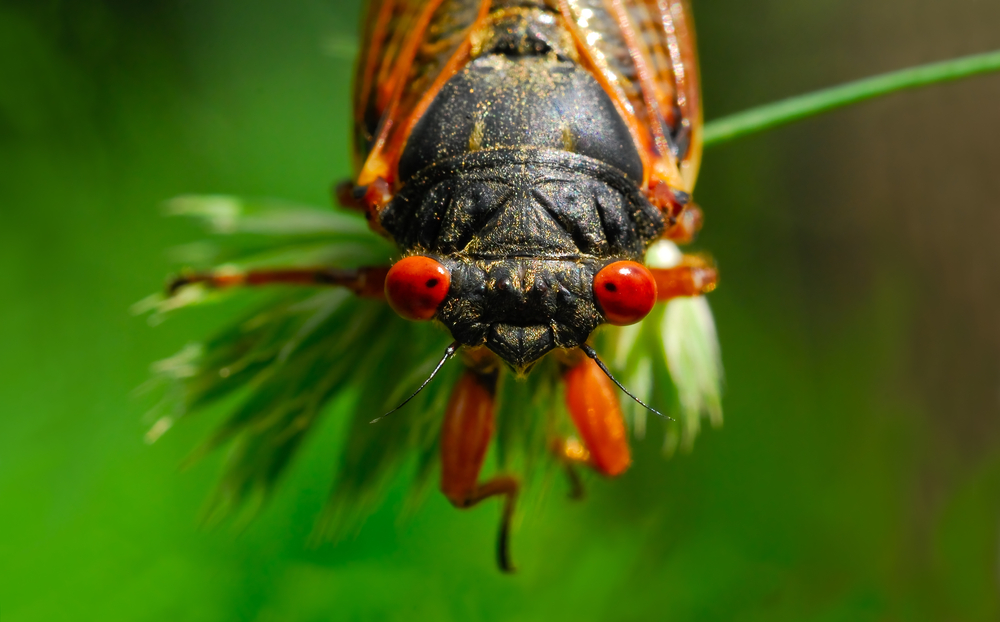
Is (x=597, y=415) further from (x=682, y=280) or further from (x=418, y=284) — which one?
(x=418, y=284)

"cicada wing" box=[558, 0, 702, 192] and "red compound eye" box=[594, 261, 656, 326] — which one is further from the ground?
"cicada wing" box=[558, 0, 702, 192]

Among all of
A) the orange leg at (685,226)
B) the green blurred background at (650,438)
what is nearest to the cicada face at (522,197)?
the orange leg at (685,226)

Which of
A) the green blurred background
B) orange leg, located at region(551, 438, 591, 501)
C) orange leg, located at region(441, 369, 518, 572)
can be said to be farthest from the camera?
the green blurred background

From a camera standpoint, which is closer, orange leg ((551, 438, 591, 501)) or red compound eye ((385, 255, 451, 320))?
red compound eye ((385, 255, 451, 320))

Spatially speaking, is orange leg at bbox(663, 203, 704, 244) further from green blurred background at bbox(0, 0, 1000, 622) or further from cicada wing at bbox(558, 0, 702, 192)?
green blurred background at bbox(0, 0, 1000, 622)

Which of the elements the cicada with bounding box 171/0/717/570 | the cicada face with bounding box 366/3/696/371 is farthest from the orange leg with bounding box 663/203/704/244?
the cicada face with bounding box 366/3/696/371

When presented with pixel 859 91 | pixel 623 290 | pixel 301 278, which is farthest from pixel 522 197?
pixel 859 91

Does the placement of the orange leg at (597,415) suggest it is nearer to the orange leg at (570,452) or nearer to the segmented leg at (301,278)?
the orange leg at (570,452)
